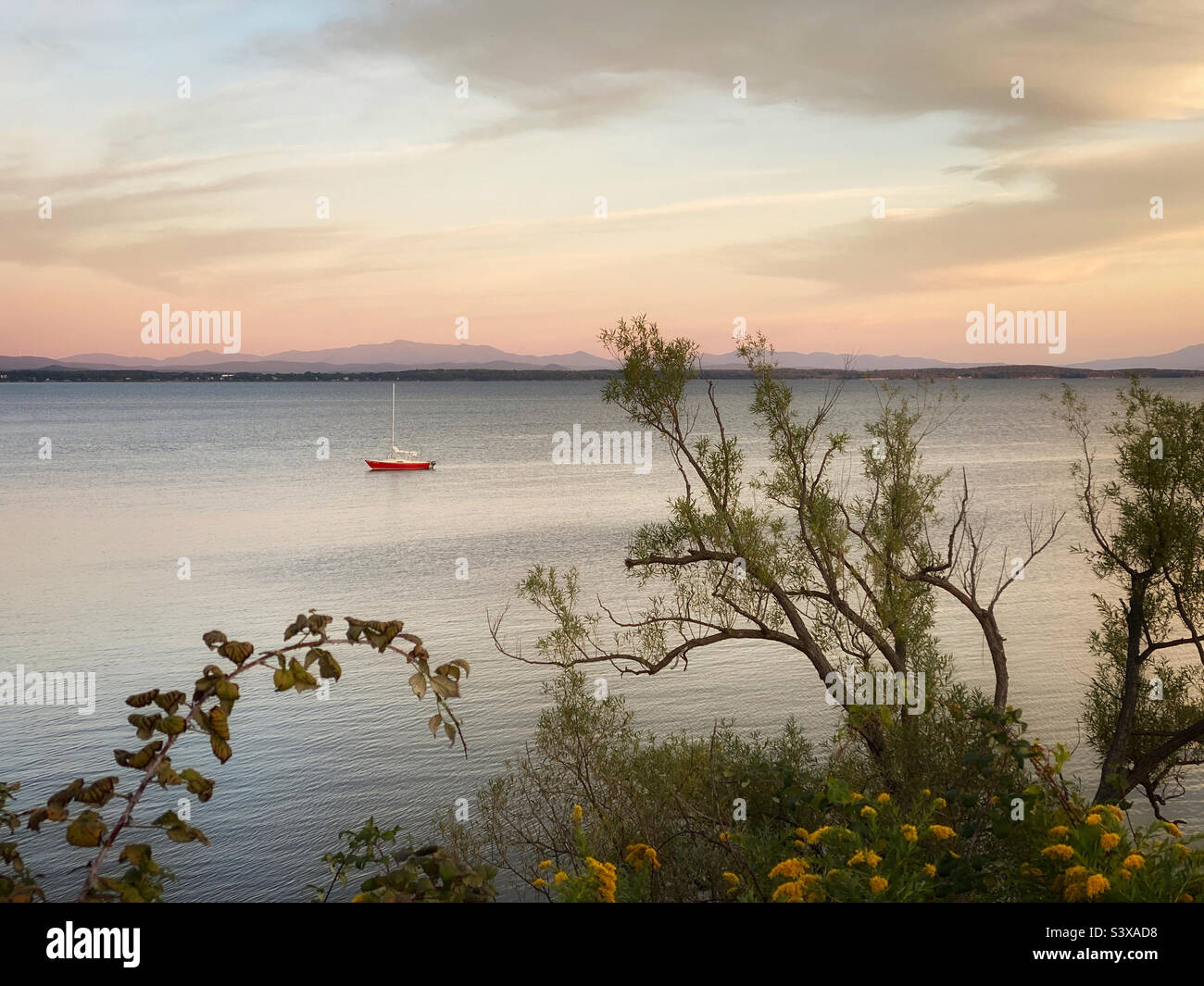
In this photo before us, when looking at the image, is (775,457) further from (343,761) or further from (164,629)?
(164,629)

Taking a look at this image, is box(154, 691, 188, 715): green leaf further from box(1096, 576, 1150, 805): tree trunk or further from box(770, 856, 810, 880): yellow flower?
box(1096, 576, 1150, 805): tree trunk

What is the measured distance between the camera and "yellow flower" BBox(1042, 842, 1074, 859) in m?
4.51

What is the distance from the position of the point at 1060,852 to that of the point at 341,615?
33105mm

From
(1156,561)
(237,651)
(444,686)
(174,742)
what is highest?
(237,651)

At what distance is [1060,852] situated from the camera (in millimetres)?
4520

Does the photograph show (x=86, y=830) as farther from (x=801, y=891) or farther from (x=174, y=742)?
(x=801, y=891)

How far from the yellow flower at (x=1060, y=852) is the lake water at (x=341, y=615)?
1521 centimetres

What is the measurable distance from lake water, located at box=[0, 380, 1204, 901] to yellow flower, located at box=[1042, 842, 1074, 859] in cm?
1521

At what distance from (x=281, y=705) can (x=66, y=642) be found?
10442mm

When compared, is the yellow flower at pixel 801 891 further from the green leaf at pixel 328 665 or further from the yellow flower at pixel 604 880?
the green leaf at pixel 328 665

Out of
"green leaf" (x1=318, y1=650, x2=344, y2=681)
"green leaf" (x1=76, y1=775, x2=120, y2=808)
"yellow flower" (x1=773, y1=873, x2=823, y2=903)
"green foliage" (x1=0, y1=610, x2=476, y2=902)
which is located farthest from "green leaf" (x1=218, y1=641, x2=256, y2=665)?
"yellow flower" (x1=773, y1=873, x2=823, y2=903)

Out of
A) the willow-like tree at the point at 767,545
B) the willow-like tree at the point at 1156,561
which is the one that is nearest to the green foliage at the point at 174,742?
the willow-like tree at the point at 767,545

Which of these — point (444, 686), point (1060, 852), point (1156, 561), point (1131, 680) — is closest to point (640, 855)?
point (1060, 852)
